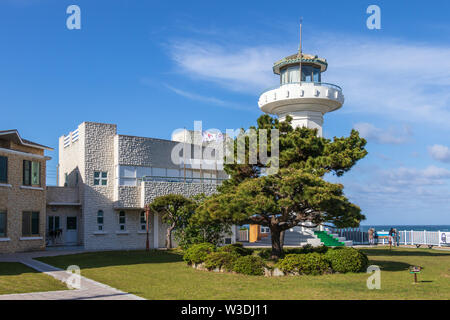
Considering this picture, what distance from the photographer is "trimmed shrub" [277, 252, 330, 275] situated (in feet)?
52.3

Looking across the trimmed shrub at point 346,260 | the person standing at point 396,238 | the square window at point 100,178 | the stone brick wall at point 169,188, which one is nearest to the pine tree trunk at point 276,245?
the trimmed shrub at point 346,260

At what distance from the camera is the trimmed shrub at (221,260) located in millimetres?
16656

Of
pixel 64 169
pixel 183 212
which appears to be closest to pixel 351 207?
pixel 183 212

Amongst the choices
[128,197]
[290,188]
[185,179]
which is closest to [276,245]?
[290,188]

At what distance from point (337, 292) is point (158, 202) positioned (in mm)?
16075

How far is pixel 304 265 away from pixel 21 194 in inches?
666

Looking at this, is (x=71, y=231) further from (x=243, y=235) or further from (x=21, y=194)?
(x=243, y=235)

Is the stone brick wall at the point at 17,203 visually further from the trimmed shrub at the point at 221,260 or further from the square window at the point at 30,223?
the trimmed shrub at the point at 221,260

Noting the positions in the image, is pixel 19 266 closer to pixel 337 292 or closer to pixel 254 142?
pixel 254 142

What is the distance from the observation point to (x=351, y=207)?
16.6m

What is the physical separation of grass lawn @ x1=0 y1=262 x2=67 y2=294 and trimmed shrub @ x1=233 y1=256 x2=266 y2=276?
6.00 m

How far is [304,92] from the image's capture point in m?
29.3

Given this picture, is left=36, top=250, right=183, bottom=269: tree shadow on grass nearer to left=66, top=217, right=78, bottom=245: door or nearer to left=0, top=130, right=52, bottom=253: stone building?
left=0, top=130, right=52, bottom=253: stone building
